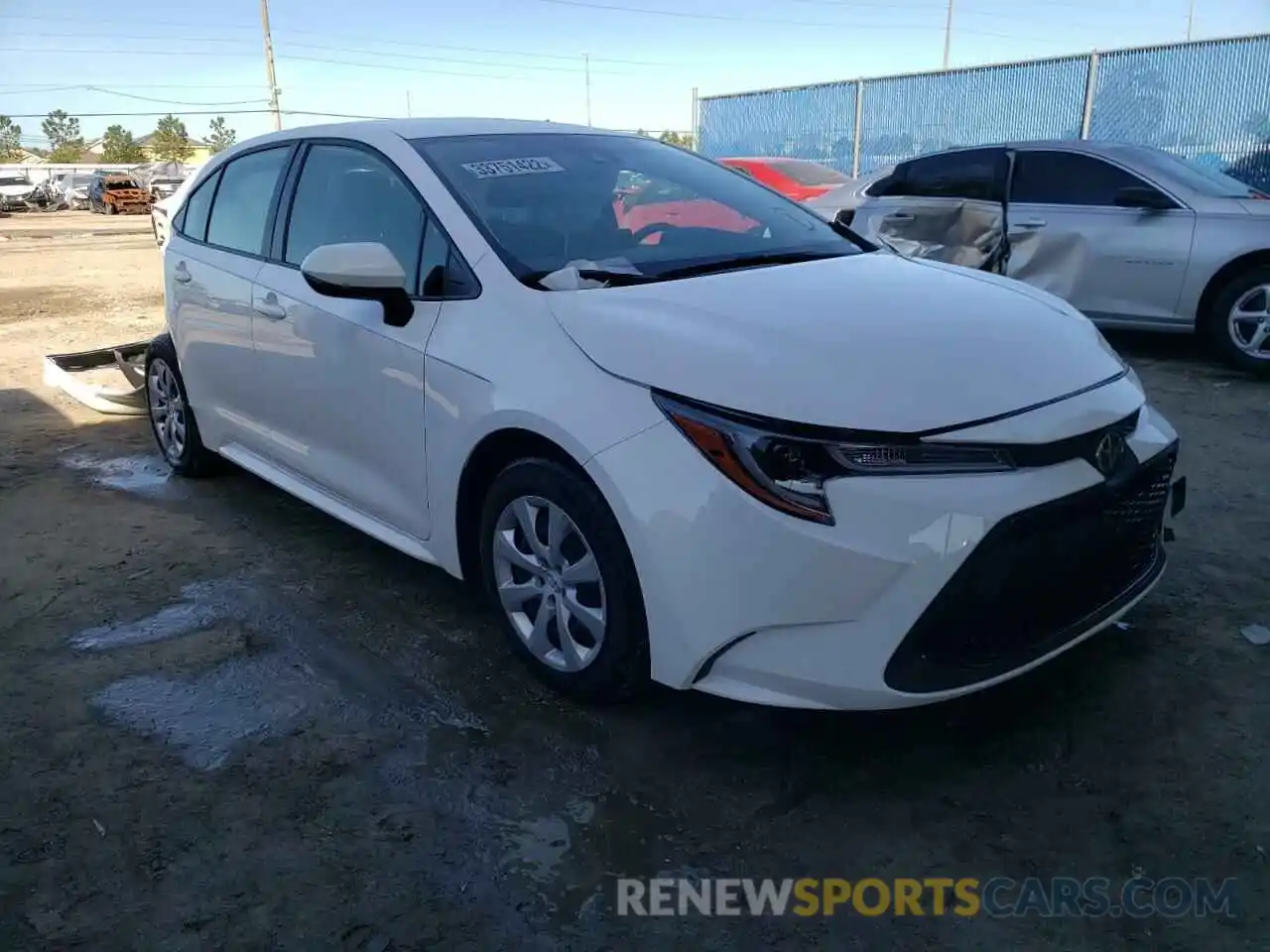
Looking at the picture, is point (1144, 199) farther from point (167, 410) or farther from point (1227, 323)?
point (167, 410)

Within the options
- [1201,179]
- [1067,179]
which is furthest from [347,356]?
[1201,179]

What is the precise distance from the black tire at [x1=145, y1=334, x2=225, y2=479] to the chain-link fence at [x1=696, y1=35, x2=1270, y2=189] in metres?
11.2

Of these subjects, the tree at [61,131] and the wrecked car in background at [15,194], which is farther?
the tree at [61,131]

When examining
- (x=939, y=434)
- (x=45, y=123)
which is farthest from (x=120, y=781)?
(x=45, y=123)

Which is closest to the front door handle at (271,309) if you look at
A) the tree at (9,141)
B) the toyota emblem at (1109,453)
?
the toyota emblem at (1109,453)

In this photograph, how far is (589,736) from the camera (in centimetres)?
284

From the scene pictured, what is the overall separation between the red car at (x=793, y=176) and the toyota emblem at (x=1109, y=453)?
353 inches

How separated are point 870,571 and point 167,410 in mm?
4201

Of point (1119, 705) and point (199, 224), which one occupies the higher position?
point (199, 224)

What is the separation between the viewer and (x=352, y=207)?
364cm

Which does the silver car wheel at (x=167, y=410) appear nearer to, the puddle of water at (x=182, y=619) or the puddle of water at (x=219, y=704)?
the puddle of water at (x=182, y=619)

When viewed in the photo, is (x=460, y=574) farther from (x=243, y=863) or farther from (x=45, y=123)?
(x=45, y=123)

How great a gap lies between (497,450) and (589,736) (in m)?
0.82

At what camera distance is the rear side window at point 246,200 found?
163 inches
